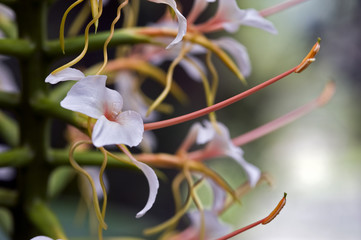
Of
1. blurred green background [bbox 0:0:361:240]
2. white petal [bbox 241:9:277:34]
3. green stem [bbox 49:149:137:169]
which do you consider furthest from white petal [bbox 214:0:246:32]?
blurred green background [bbox 0:0:361:240]

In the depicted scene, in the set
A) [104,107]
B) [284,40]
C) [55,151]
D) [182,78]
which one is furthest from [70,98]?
[284,40]

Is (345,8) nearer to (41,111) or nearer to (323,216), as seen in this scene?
(323,216)

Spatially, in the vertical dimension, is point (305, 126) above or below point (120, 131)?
below

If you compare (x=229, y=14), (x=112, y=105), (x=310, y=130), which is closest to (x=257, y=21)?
(x=229, y=14)

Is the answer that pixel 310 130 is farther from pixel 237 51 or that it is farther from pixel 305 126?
pixel 237 51

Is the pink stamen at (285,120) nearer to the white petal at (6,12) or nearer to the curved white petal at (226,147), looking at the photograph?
A: the curved white petal at (226,147)

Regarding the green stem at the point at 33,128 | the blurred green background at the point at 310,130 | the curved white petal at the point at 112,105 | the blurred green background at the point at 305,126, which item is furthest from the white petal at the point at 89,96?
the blurred green background at the point at 310,130

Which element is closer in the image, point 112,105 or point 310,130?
point 112,105

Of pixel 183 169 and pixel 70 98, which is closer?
pixel 70 98
